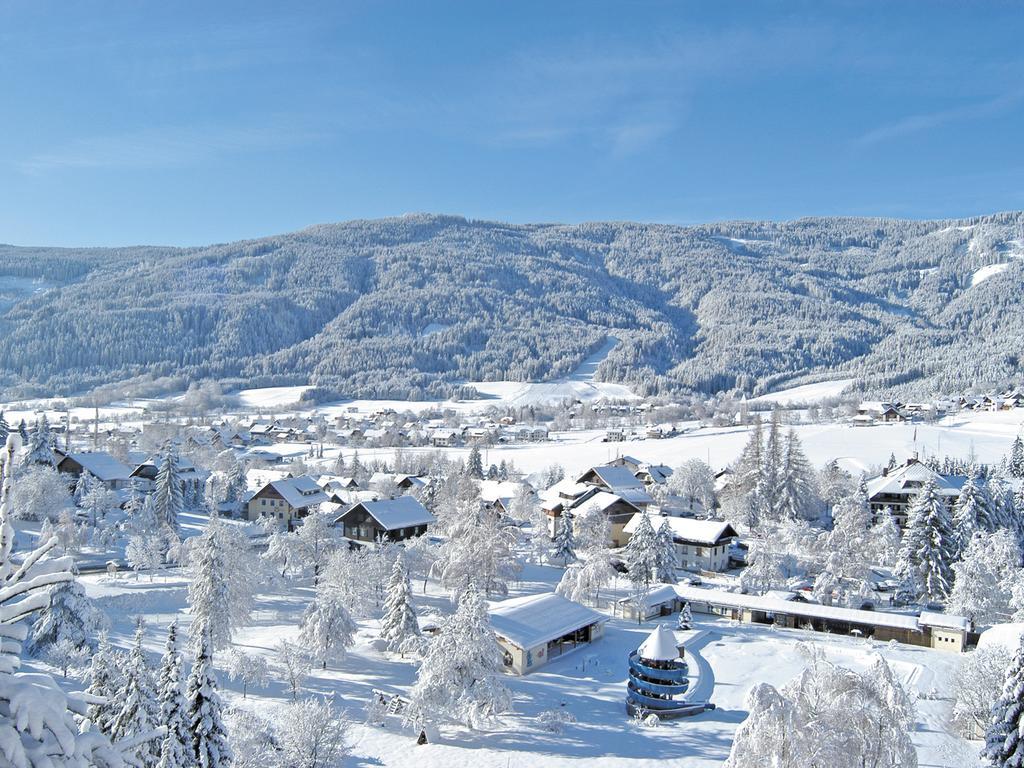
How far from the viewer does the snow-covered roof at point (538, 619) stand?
34344 millimetres

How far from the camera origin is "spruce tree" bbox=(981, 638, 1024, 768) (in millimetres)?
19172

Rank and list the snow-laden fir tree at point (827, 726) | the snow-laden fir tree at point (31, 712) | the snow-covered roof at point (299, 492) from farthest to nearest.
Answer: the snow-covered roof at point (299, 492)
the snow-laden fir tree at point (827, 726)
the snow-laden fir tree at point (31, 712)

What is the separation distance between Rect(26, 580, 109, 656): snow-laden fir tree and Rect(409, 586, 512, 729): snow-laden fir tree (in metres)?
14.7

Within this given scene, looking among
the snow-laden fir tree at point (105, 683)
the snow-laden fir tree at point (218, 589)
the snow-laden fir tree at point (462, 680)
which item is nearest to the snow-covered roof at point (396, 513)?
the snow-laden fir tree at point (218, 589)

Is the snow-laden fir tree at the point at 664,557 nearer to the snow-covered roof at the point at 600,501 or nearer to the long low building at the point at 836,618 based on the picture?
the long low building at the point at 836,618

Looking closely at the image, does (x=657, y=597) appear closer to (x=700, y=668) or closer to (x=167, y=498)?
(x=700, y=668)

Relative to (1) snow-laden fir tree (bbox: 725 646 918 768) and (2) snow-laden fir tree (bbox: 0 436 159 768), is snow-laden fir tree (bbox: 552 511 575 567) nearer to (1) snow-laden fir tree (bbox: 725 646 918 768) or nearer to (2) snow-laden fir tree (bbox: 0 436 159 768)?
(1) snow-laden fir tree (bbox: 725 646 918 768)

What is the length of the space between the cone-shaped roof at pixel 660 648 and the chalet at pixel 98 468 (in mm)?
58202

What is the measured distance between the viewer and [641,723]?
28172 millimetres

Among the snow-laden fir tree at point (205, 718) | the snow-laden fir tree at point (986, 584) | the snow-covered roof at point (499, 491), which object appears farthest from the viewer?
the snow-covered roof at point (499, 491)

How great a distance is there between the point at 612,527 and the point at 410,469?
47352 mm

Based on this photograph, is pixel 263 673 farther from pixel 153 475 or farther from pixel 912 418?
pixel 912 418

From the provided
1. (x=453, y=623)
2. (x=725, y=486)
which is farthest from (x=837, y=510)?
(x=453, y=623)

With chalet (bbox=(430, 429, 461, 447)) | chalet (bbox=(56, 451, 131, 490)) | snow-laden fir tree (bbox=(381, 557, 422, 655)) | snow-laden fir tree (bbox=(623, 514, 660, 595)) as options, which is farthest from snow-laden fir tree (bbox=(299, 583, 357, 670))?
chalet (bbox=(430, 429, 461, 447))
